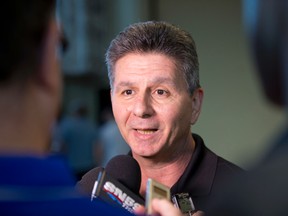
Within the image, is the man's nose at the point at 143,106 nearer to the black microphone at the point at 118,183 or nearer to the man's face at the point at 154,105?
the man's face at the point at 154,105

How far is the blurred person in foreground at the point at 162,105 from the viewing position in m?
2.26

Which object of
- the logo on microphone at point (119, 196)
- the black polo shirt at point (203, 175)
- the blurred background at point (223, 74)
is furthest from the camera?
the blurred background at point (223, 74)

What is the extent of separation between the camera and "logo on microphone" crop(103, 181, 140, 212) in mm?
1709

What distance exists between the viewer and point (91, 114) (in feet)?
37.3

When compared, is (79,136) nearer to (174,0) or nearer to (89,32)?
(174,0)

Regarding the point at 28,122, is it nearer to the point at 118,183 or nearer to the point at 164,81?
the point at 118,183

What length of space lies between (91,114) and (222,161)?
9125 millimetres

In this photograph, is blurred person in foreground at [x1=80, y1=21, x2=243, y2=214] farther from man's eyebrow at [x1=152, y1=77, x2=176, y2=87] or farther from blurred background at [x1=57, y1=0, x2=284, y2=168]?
blurred background at [x1=57, y1=0, x2=284, y2=168]

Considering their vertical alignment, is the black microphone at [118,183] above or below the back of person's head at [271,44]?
below

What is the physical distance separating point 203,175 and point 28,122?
1.34 metres

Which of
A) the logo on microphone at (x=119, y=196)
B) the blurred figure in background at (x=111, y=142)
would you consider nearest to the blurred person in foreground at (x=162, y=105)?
the logo on microphone at (x=119, y=196)

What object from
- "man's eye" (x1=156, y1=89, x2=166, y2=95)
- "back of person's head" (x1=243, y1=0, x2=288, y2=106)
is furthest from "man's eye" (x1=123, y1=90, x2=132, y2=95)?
"back of person's head" (x1=243, y1=0, x2=288, y2=106)

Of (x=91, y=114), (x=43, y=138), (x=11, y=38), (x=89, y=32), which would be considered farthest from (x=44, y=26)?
(x=89, y=32)

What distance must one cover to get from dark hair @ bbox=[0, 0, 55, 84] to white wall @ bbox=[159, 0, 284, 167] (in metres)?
5.28
